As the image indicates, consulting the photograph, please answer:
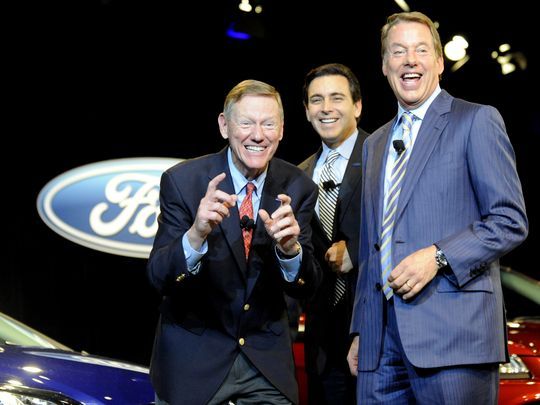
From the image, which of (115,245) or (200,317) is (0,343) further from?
(115,245)

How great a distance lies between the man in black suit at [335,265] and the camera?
411cm

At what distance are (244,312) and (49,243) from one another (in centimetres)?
525

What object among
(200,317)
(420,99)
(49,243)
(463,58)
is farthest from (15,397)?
(463,58)

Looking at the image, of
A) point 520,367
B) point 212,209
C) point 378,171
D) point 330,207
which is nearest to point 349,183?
point 330,207

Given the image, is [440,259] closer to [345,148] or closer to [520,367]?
[345,148]

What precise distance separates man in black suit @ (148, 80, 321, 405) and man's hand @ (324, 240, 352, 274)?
68cm

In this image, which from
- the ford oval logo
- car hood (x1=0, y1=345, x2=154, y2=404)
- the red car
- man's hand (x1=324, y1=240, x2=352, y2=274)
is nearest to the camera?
car hood (x1=0, y1=345, x2=154, y2=404)

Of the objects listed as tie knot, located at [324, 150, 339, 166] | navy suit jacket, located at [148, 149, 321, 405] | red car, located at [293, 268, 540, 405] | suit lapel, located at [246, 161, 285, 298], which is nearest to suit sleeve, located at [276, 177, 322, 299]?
navy suit jacket, located at [148, 149, 321, 405]

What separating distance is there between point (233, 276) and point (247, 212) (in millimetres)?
262

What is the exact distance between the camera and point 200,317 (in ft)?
10.5

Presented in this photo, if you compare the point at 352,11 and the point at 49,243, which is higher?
the point at 352,11

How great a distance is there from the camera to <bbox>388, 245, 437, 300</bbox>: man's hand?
2938mm

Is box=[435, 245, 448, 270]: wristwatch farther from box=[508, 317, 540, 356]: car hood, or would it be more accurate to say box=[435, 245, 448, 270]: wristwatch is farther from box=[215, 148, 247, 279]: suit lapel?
box=[508, 317, 540, 356]: car hood

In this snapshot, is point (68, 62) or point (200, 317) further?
point (68, 62)
